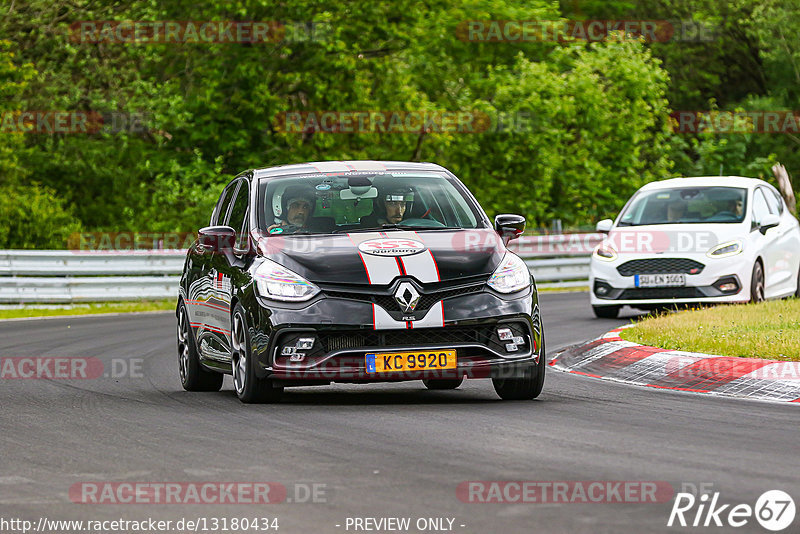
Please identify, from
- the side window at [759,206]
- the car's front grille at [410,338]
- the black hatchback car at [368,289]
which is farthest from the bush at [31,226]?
the car's front grille at [410,338]

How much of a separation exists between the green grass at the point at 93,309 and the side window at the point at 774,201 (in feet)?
34.0

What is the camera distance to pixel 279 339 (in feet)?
32.3

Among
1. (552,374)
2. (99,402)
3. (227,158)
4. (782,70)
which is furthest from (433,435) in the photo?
(782,70)

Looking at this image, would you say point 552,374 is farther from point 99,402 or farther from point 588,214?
point 588,214

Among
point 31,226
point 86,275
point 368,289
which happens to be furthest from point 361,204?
point 31,226

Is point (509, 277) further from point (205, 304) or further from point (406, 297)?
point (205, 304)

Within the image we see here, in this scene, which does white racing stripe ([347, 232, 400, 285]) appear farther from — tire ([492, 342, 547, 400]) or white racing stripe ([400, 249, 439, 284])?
tire ([492, 342, 547, 400])

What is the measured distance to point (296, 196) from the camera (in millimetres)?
11000

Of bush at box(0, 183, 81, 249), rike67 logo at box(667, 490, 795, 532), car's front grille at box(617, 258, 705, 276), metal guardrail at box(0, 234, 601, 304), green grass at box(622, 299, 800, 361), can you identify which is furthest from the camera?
bush at box(0, 183, 81, 249)

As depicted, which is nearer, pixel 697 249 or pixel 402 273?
pixel 402 273

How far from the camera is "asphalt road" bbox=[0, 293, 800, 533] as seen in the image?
20.4ft

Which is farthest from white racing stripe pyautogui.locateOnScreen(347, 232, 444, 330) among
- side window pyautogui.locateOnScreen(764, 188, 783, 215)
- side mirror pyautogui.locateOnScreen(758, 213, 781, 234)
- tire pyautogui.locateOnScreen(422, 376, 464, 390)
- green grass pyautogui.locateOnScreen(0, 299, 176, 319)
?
green grass pyautogui.locateOnScreen(0, 299, 176, 319)

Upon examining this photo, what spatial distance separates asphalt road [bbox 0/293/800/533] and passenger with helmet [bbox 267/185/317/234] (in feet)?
4.09

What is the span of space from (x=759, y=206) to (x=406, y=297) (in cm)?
1113
